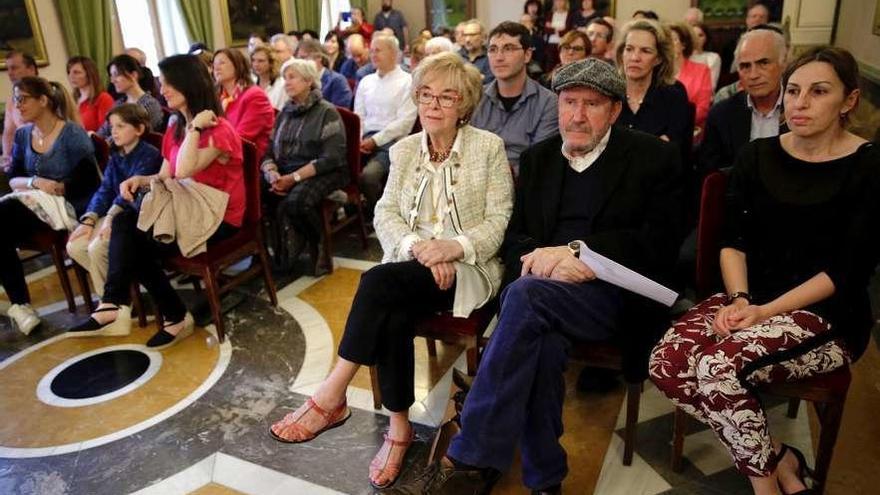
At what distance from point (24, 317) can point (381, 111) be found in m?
2.48

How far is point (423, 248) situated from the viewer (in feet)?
6.49

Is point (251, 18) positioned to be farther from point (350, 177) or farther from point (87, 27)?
point (350, 177)

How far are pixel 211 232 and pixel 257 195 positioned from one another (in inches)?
12.4

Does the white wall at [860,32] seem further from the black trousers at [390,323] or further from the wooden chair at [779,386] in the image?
the black trousers at [390,323]

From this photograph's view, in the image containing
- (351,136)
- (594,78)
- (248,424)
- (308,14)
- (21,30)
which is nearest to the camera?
(594,78)

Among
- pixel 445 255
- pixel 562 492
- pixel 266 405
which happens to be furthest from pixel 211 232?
pixel 562 492

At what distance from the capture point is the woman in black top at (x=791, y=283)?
154cm

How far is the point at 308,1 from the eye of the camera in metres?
9.02

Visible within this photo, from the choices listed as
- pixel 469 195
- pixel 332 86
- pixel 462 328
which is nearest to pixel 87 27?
pixel 332 86

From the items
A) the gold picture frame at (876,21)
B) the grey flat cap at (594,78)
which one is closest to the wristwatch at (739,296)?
the grey flat cap at (594,78)

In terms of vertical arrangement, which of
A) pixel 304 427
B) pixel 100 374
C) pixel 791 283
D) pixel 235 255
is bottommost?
pixel 100 374

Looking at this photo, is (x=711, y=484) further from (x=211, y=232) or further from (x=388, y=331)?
(x=211, y=232)

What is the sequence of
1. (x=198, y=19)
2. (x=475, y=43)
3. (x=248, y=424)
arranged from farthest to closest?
1. (x=198, y=19)
2. (x=475, y=43)
3. (x=248, y=424)

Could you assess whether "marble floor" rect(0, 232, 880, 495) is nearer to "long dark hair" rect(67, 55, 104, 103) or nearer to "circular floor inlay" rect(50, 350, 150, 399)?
"circular floor inlay" rect(50, 350, 150, 399)
